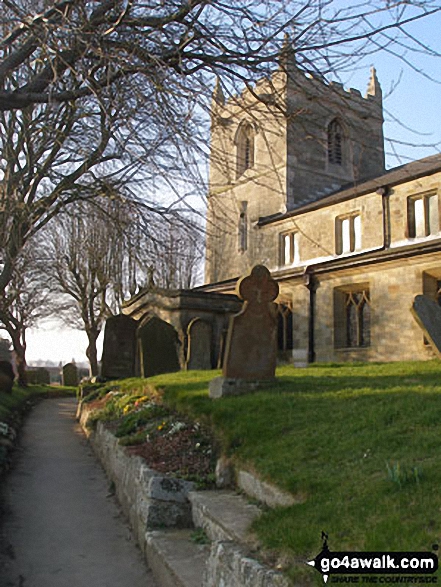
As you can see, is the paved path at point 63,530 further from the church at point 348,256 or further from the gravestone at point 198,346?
the gravestone at point 198,346

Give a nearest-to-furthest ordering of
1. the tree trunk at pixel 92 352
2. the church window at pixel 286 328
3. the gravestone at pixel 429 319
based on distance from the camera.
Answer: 1. the gravestone at pixel 429 319
2. the church window at pixel 286 328
3. the tree trunk at pixel 92 352

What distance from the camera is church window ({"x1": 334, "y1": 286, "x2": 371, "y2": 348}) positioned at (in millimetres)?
20203

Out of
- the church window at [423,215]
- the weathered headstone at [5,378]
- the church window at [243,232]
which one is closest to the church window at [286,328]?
the church window at [423,215]

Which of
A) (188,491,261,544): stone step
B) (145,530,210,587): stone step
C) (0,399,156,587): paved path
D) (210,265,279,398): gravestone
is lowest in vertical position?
(0,399,156,587): paved path

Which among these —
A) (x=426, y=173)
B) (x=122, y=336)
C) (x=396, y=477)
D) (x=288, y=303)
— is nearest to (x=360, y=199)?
(x=426, y=173)

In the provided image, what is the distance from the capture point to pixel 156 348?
1423 centimetres

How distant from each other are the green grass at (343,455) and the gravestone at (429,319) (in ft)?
8.45

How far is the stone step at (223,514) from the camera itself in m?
3.95

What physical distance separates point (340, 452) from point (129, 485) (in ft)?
9.56

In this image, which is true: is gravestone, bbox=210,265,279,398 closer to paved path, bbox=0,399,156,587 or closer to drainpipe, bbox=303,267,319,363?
paved path, bbox=0,399,156,587

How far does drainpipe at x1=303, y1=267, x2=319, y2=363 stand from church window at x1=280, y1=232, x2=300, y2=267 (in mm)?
4684

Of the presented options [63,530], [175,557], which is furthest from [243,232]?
[175,557]

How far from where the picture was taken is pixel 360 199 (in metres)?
23.7

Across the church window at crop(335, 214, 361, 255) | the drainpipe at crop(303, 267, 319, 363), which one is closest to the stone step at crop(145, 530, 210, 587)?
the drainpipe at crop(303, 267, 319, 363)
